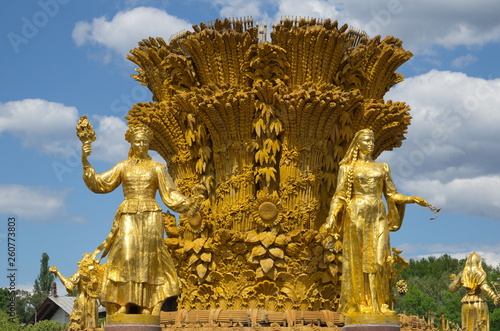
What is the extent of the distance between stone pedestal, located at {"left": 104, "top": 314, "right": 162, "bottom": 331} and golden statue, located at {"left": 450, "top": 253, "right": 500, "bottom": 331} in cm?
732

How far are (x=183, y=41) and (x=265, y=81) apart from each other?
2.23m

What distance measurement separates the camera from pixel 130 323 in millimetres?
10883

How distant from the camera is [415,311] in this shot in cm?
3678

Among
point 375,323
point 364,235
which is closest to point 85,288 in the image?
point 364,235

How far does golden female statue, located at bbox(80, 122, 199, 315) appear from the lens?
36.5 ft

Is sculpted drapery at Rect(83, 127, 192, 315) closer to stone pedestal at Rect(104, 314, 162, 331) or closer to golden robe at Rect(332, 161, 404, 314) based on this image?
stone pedestal at Rect(104, 314, 162, 331)

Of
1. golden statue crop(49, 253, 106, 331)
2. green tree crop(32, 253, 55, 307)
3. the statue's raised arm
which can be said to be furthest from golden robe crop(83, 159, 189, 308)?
green tree crop(32, 253, 55, 307)

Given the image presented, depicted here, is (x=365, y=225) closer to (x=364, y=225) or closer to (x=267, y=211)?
(x=364, y=225)

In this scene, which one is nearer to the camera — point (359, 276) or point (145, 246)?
point (145, 246)

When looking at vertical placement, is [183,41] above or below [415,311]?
above

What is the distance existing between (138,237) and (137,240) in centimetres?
5

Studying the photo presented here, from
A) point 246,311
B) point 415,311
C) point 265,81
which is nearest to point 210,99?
point 265,81

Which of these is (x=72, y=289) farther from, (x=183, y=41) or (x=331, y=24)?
(x=331, y=24)

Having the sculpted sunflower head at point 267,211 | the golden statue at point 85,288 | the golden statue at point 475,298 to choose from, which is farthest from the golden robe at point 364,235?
the golden statue at point 85,288
